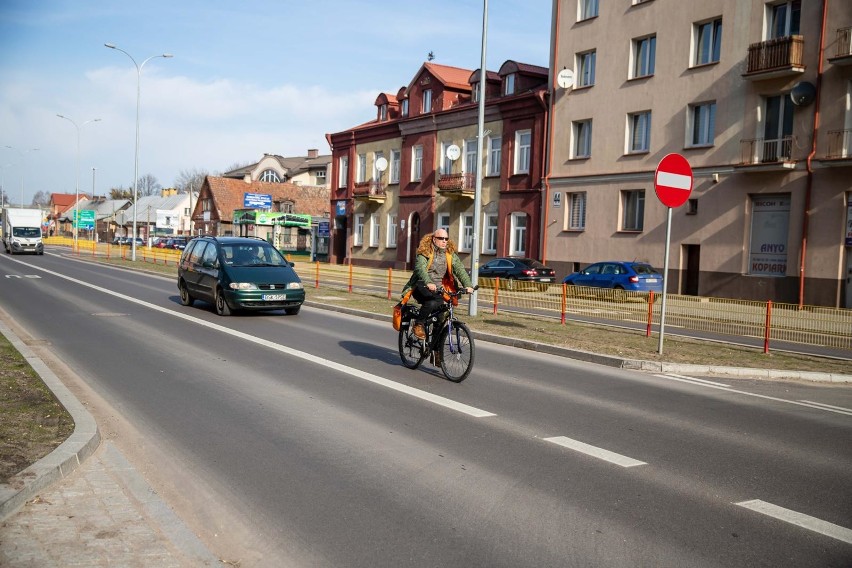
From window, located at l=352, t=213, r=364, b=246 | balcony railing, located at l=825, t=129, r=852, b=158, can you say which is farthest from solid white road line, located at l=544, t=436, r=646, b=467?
window, located at l=352, t=213, r=364, b=246

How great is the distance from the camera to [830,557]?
4227mm

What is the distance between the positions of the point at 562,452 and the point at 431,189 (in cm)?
3857

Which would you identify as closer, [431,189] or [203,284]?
[203,284]

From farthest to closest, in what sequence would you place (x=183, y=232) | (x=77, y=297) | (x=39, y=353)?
(x=183, y=232), (x=77, y=297), (x=39, y=353)

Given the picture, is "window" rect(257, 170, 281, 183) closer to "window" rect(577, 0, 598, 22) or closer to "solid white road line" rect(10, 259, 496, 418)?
"window" rect(577, 0, 598, 22)

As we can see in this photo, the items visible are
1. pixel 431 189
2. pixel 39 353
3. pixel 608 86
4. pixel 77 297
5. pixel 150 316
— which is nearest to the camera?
pixel 39 353

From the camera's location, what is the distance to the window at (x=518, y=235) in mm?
38406

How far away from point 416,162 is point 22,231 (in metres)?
29.9

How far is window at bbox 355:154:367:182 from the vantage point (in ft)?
168

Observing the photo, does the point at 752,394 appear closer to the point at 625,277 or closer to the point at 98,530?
the point at 98,530

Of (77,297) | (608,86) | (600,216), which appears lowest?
(77,297)

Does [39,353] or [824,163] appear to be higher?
[824,163]

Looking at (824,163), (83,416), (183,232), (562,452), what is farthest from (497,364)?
(183,232)

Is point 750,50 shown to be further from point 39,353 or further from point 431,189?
point 39,353
